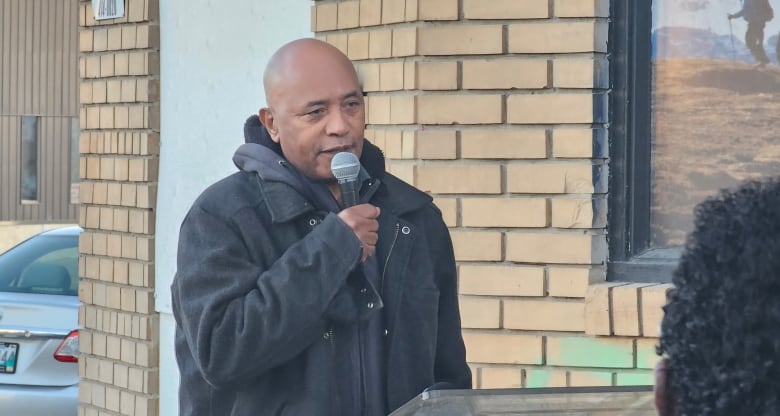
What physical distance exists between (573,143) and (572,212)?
0.68ft

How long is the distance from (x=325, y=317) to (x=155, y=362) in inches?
121

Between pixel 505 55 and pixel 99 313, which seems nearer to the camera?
pixel 505 55

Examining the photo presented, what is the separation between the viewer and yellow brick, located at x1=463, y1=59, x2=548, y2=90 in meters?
4.10

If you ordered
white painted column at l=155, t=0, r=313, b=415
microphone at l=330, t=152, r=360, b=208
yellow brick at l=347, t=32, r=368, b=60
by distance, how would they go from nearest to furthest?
1. microphone at l=330, t=152, r=360, b=208
2. yellow brick at l=347, t=32, r=368, b=60
3. white painted column at l=155, t=0, r=313, b=415

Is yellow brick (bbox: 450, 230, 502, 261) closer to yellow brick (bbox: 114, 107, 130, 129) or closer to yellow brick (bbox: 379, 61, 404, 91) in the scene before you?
yellow brick (bbox: 379, 61, 404, 91)


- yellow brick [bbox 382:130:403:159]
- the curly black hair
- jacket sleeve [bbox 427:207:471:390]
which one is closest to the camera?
the curly black hair

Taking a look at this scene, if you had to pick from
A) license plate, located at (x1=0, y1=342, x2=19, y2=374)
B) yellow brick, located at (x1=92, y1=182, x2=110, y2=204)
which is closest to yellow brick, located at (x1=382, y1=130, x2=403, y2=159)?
yellow brick, located at (x1=92, y1=182, x2=110, y2=204)

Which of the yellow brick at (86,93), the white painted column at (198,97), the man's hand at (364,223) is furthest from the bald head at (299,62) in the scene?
the yellow brick at (86,93)

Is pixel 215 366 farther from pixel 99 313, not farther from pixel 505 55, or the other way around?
pixel 99 313

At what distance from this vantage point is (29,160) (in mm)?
22719

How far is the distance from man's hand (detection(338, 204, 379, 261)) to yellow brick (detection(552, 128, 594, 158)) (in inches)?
62.8

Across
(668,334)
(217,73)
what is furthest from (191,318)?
(217,73)

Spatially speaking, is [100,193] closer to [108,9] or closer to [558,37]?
[108,9]

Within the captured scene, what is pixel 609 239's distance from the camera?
13.5ft
